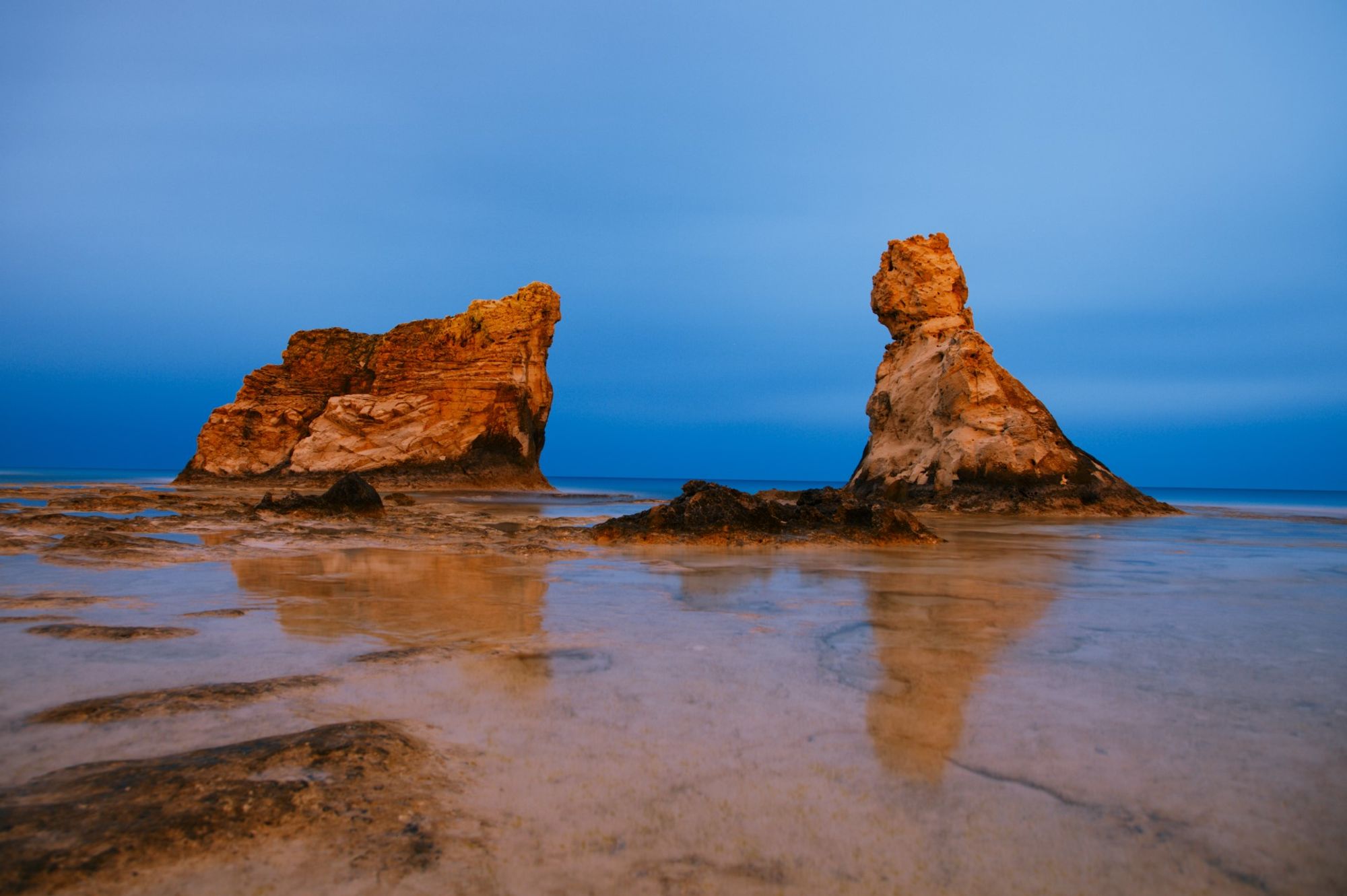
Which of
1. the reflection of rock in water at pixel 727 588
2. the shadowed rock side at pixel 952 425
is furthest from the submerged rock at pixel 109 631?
the shadowed rock side at pixel 952 425

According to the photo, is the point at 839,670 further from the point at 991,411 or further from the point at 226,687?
the point at 991,411

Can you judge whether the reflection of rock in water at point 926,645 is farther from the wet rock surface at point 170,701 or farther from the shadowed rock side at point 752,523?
the shadowed rock side at point 752,523

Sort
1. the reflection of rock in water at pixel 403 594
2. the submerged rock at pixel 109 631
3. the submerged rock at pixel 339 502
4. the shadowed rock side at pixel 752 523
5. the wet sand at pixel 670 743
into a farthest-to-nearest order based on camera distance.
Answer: the submerged rock at pixel 339 502 → the shadowed rock side at pixel 752 523 → the reflection of rock in water at pixel 403 594 → the submerged rock at pixel 109 631 → the wet sand at pixel 670 743

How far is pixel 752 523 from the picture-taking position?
33.3 feet

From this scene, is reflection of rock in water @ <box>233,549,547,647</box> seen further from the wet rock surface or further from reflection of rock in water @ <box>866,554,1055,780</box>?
reflection of rock in water @ <box>866,554,1055,780</box>

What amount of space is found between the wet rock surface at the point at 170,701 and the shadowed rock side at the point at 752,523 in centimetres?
695

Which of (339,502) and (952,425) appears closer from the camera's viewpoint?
(339,502)

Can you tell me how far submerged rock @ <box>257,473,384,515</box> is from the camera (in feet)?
41.3

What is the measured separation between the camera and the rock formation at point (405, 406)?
1399 inches

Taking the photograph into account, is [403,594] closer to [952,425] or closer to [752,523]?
[752,523]

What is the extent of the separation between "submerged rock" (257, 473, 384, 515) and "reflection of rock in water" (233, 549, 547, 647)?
16.9ft

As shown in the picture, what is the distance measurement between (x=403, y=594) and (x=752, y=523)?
18.7ft

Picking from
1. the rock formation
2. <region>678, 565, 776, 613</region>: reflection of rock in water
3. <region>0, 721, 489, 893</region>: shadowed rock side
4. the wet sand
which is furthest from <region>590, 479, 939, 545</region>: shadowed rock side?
the rock formation

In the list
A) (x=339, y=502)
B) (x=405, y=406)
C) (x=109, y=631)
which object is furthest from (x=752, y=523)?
(x=405, y=406)
